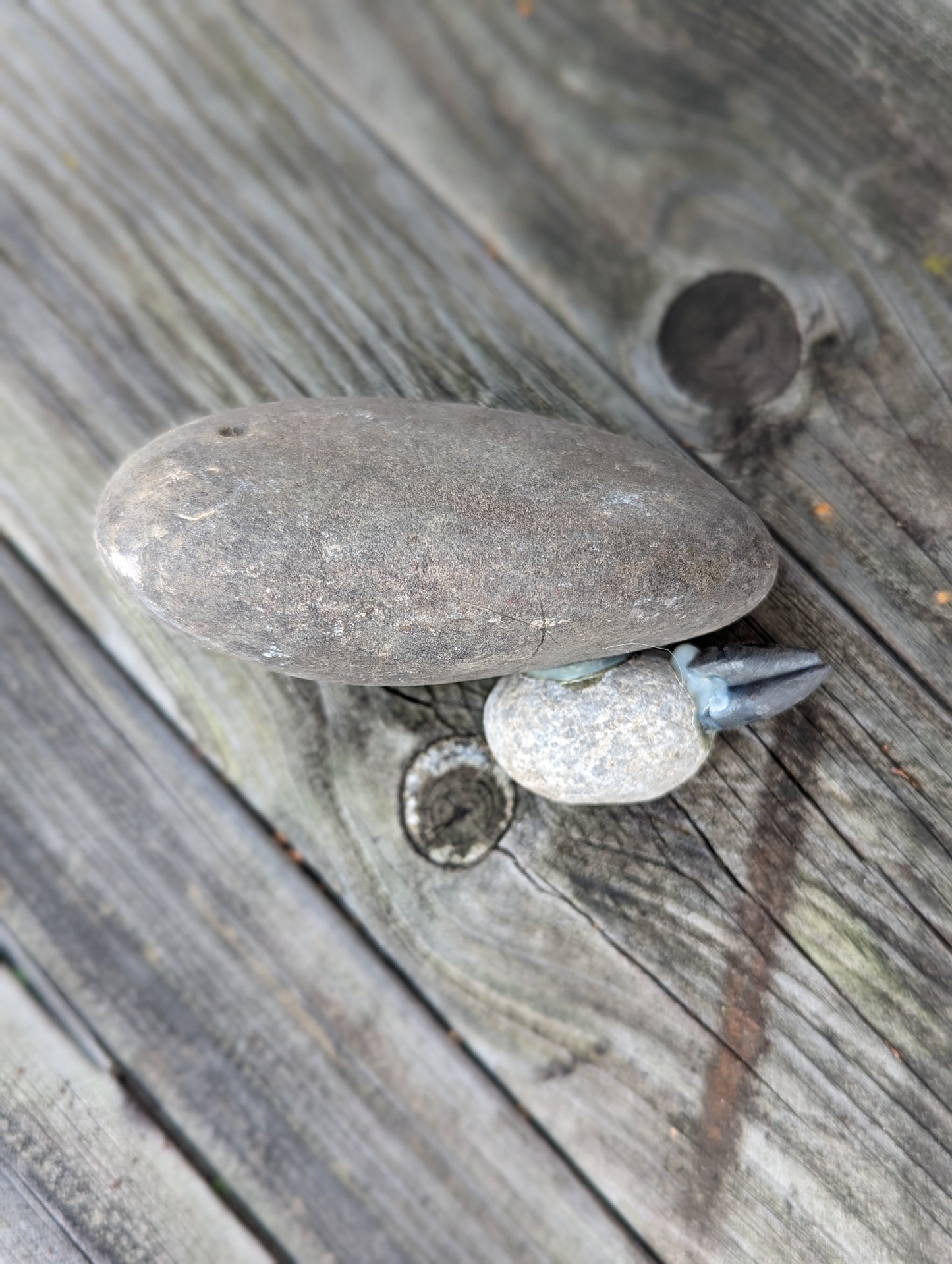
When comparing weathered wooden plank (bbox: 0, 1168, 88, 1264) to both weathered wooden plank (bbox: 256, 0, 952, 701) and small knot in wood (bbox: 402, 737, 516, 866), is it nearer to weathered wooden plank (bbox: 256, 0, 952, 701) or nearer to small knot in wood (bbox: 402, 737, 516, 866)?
small knot in wood (bbox: 402, 737, 516, 866)

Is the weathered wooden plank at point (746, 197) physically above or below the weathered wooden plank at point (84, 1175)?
above

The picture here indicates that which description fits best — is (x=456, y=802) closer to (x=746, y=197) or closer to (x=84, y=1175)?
(x=84, y=1175)

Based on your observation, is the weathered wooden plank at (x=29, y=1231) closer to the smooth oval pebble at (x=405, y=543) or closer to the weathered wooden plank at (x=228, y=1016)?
the weathered wooden plank at (x=228, y=1016)

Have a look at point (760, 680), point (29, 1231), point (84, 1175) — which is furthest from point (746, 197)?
point (29, 1231)

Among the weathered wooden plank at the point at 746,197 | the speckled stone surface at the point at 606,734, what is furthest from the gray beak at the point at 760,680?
the weathered wooden plank at the point at 746,197

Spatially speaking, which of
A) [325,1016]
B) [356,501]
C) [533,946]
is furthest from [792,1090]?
[356,501]
